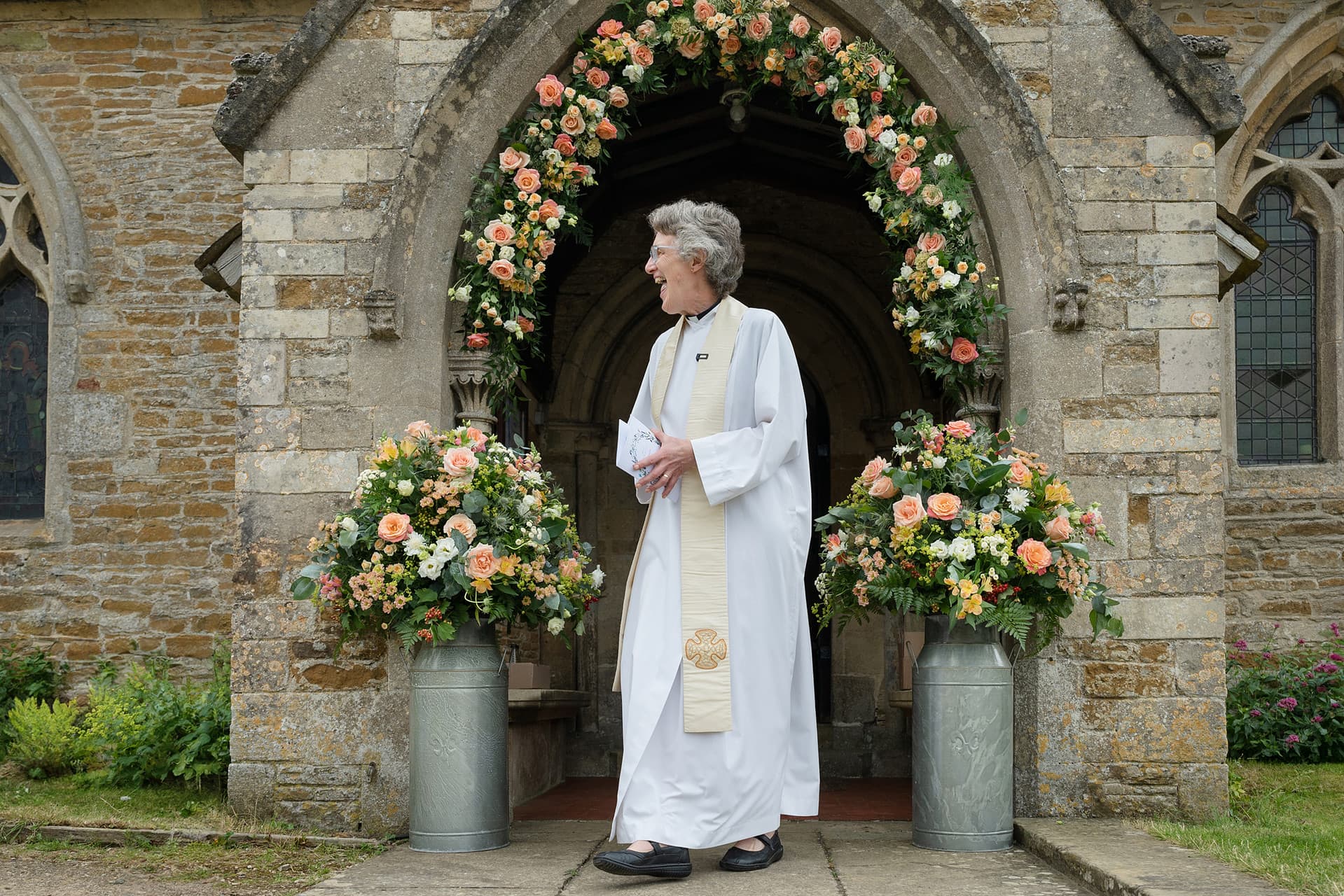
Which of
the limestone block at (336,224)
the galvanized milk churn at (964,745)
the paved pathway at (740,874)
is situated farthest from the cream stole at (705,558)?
the limestone block at (336,224)

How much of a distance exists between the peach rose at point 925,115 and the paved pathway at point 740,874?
2.88 m

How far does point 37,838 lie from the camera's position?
17.0 ft

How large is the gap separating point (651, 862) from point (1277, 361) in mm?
6918

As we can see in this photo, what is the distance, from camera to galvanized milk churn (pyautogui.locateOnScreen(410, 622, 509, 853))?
4.67m

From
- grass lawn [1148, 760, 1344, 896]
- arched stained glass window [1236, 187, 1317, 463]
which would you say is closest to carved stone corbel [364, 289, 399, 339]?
grass lawn [1148, 760, 1344, 896]

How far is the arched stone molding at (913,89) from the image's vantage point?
5.36m

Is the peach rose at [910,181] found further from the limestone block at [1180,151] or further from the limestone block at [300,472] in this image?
the limestone block at [300,472]

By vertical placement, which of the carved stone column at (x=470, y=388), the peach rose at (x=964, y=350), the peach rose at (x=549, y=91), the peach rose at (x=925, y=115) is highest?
the peach rose at (x=549, y=91)

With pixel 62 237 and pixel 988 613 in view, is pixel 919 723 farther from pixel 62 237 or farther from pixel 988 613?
pixel 62 237

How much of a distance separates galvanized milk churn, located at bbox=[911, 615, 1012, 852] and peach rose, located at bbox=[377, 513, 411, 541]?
195 centimetres

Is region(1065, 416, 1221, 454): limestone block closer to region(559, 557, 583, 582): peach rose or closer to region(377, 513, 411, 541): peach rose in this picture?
region(559, 557, 583, 582): peach rose

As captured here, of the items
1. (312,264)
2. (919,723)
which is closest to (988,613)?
(919,723)

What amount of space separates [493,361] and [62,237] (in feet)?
16.1

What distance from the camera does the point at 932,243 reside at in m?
5.28
